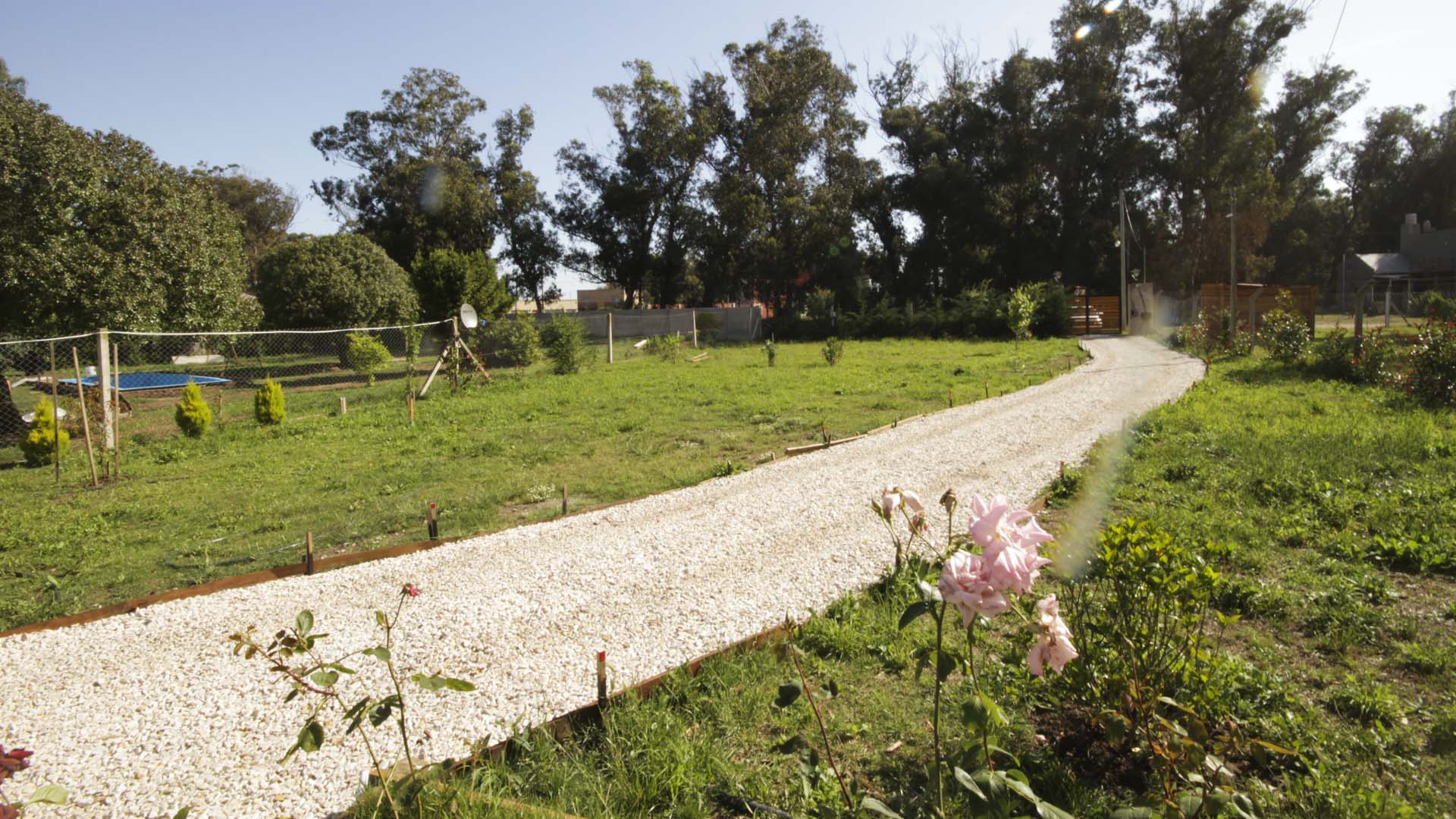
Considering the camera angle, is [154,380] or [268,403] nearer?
[268,403]

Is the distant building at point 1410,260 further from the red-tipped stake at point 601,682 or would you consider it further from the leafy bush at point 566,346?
the red-tipped stake at point 601,682

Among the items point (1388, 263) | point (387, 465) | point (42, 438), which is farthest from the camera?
point (1388, 263)

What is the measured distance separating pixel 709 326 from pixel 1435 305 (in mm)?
22813

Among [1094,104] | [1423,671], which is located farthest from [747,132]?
[1423,671]

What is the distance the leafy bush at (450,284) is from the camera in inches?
923

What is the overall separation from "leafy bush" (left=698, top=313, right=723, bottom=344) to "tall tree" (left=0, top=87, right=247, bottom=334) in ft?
56.7

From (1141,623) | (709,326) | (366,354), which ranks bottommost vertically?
(1141,623)

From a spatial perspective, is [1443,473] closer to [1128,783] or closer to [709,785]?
[1128,783]

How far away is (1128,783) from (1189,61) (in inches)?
1589

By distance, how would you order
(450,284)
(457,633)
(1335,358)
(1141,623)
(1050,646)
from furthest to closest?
(450,284) < (1335,358) < (457,633) < (1141,623) < (1050,646)

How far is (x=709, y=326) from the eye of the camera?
101ft

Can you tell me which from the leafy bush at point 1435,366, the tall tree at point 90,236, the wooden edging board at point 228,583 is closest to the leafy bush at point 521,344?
the tall tree at point 90,236

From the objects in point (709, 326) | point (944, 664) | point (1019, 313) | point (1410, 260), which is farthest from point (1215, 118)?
point (944, 664)

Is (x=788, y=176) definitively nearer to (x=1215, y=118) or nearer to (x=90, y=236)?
(x=1215, y=118)
